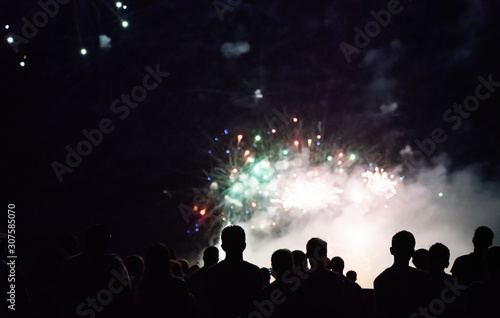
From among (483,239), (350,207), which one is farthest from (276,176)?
(483,239)

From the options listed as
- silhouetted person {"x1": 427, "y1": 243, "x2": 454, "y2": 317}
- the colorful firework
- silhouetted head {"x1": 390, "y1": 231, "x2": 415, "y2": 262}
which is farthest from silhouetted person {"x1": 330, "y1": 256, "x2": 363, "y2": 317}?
the colorful firework

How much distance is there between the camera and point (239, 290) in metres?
4.32

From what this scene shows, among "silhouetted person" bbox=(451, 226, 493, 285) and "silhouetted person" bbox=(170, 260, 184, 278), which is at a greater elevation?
"silhouetted person" bbox=(170, 260, 184, 278)

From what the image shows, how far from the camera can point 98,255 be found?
453 cm

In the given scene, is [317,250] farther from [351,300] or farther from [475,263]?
[475,263]

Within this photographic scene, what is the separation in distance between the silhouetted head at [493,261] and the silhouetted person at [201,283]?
2.81 meters

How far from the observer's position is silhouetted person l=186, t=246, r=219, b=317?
14.9 ft

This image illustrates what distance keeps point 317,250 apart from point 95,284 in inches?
90.0

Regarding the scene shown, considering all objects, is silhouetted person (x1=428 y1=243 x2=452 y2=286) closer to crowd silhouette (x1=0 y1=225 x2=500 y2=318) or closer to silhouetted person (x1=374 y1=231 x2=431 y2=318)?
crowd silhouette (x1=0 y1=225 x2=500 y2=318)

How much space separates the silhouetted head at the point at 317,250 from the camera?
172 inches

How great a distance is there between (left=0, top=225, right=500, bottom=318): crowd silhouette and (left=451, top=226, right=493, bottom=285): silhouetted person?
16.2 inches

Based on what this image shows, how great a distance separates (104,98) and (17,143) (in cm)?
357

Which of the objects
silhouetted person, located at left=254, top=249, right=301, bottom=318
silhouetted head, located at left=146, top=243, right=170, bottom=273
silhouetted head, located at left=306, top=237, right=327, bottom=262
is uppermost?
silhouetted head, located at left=146, top=243, right=170, bottom=273

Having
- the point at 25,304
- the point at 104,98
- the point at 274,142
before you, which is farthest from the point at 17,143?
the point at 274,142
